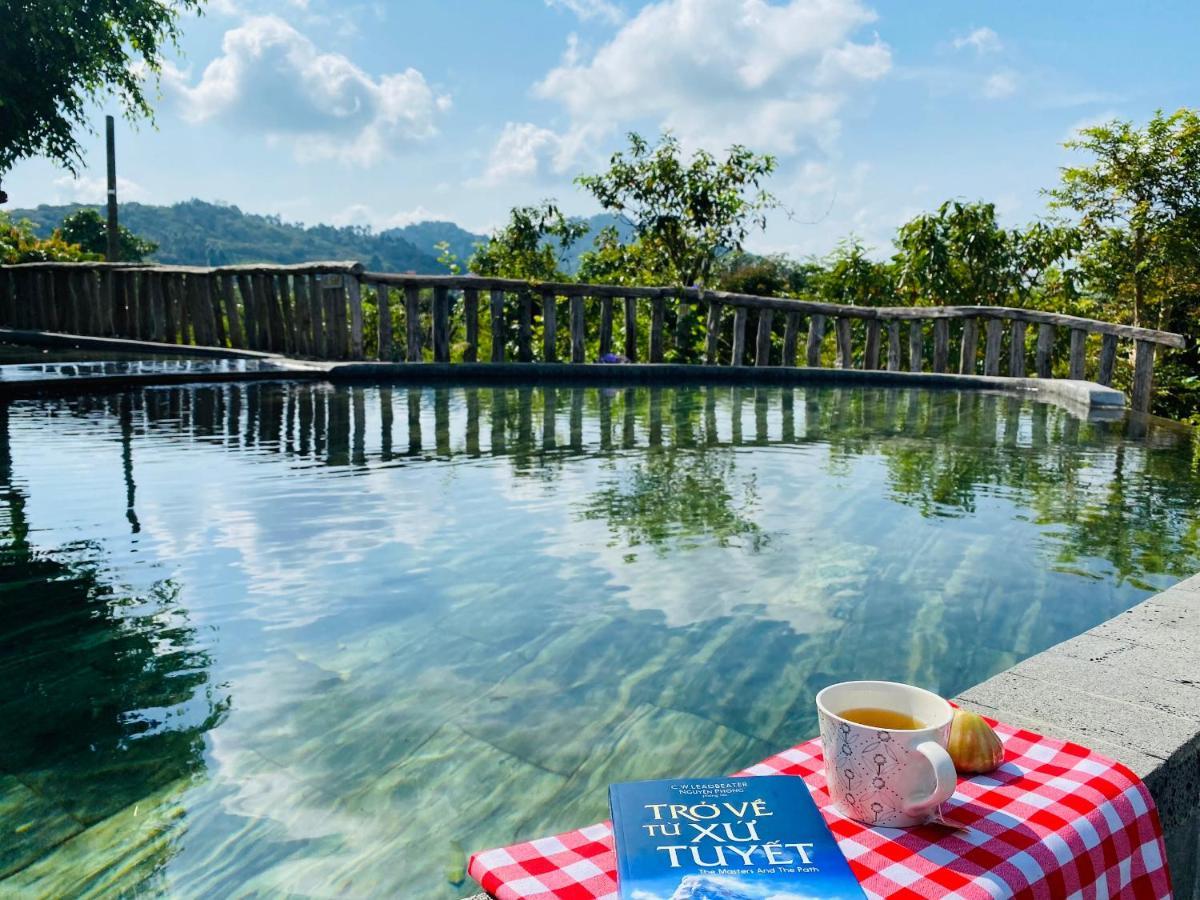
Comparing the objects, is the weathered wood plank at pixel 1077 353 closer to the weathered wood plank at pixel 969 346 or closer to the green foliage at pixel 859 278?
the weathered wood plank at pixel 969 346

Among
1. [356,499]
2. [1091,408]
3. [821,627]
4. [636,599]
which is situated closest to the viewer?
[821,627]

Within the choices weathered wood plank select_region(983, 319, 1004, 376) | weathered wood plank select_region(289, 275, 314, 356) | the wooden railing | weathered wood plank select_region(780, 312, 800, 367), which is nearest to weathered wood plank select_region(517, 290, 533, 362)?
the wooden railing

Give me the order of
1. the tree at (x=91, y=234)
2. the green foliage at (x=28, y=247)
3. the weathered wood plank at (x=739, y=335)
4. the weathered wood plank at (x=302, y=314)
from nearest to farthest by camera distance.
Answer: the weathered wood plank at (x=302, y=314) < the weathered wood plank at (x=739, y=335) < the green foliage at (x=28, y=247) < the tree at (x=91, y=234)

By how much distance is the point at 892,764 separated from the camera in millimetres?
1132

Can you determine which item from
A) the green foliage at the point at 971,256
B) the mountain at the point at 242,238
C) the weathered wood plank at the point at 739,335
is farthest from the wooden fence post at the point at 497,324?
the mountain at the point at 242,238

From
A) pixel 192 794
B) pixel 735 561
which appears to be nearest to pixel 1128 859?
pixel 192 794

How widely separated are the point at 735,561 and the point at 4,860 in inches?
88.2

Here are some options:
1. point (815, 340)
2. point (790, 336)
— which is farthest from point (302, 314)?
point (815, 340)

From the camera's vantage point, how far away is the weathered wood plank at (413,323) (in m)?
9.77

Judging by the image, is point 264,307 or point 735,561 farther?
point 264,307

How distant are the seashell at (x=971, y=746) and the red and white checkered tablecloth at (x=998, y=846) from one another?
2cm

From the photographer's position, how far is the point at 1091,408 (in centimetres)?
746

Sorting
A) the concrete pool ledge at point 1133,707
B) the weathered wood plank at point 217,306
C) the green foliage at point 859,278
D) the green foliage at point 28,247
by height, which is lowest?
the concrete pool ledge at point 1133,707

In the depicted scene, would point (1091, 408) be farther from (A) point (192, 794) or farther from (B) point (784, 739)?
(A) point (192, 794)
